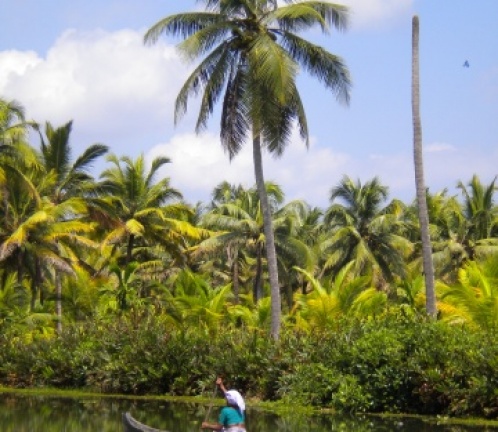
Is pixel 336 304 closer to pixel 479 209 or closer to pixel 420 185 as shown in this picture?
pixel 420 185

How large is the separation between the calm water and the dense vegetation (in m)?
1.46

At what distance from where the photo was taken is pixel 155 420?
1956 centimetres

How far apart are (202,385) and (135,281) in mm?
6860

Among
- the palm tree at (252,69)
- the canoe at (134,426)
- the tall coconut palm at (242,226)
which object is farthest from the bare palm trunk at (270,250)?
the tall coconut palm at (242,226)

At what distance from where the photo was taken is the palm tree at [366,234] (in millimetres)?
41188

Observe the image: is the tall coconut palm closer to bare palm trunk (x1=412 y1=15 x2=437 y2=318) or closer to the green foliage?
the green foliage

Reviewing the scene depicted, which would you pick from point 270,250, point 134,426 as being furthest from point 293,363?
point 134,426

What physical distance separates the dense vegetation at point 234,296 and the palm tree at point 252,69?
262cm

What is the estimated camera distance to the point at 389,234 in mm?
41750

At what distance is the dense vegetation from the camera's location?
21172 mm

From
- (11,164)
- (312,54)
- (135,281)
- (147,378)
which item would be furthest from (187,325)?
(312,54)

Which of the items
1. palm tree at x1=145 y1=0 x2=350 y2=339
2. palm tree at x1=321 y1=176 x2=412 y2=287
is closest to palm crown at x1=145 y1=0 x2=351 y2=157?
palm tree at x1=145 y1=0 x2=350 y2=339

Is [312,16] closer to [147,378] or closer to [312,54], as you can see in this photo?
[312,54]

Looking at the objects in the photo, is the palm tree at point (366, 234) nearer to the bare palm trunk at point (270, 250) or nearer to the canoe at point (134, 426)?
the bare palm trunk at point (270, 250)
